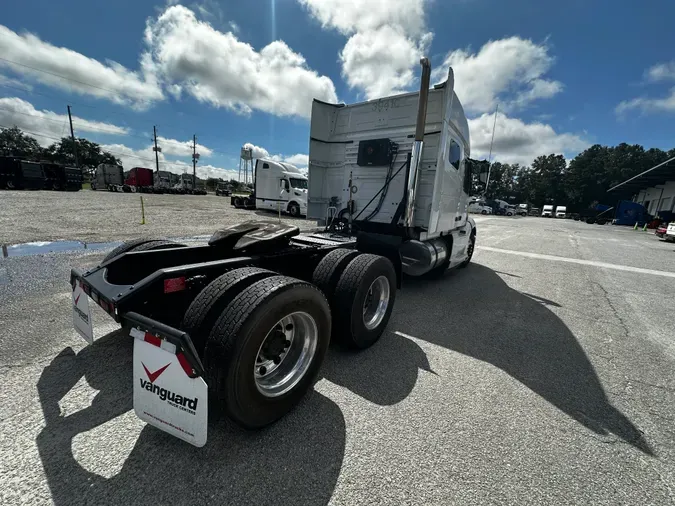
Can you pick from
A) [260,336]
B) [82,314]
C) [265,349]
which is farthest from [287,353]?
[82,314]

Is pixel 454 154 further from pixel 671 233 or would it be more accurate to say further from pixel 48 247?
pixel 671 233

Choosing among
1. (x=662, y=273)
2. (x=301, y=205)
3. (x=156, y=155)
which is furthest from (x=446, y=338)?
(x=156, y=155)

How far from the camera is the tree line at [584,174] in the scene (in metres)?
60.5

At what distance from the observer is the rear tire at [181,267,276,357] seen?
1851 mm

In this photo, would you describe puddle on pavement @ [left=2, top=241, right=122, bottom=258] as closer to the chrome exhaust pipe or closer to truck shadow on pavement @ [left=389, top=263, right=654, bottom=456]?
the chrome exhaust pipe

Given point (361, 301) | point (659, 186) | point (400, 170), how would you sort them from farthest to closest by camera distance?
point (659, 186)
point (400, 170)
point (361, 301)

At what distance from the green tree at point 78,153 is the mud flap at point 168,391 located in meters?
91.0

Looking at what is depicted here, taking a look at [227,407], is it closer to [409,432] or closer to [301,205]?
[409,432]

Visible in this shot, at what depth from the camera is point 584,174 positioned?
63062mm

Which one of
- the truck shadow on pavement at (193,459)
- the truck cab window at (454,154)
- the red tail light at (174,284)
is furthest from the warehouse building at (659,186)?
the red tail light at (174,284)

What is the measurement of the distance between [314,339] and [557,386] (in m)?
2.24

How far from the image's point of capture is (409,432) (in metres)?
1.96

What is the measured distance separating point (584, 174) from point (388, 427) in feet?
272


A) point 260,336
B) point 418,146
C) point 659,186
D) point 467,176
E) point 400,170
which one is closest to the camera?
point 260,336
